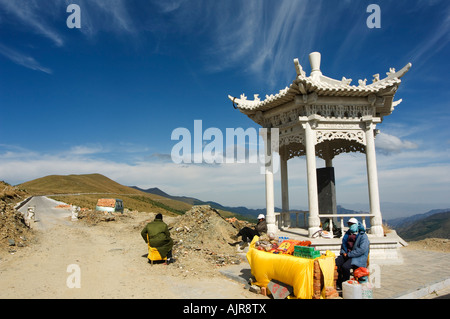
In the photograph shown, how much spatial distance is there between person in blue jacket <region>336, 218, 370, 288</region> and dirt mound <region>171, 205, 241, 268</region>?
3890mm

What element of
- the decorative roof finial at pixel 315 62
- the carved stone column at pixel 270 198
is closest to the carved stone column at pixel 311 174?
the carved stone column at pixel 270 198

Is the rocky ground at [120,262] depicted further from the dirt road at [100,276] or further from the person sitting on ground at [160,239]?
the person sitting on ground at [160,239]

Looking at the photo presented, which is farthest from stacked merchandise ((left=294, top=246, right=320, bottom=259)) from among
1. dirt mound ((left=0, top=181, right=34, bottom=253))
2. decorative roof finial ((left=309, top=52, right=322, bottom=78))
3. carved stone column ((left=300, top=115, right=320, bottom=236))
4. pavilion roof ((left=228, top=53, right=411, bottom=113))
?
dirt mound ((left=0, top=181, right=34, bottom=253))

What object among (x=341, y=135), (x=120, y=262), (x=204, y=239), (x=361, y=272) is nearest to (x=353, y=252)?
(x=361, y=272)

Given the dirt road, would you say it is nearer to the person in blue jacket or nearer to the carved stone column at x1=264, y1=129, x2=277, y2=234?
the person in blue jacket

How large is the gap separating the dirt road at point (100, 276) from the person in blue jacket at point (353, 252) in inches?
83.2

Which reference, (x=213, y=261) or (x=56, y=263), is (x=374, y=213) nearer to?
(x=213, y=261)

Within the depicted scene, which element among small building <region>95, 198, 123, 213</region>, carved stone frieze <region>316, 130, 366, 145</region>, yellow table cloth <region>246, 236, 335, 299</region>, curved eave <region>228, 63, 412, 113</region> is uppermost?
curved eave <region>228, 63, 412, 113</region>

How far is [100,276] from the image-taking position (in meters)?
7.84

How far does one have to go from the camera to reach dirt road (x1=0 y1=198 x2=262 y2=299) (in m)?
6.47

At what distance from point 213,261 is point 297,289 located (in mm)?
4300

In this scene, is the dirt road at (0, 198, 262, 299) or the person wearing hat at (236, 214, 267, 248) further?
the person wearing hat at (236, 214, 267, 248)

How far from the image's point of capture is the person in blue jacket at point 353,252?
635 centimetres

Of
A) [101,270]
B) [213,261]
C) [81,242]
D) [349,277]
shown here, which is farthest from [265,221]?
[81,242]
